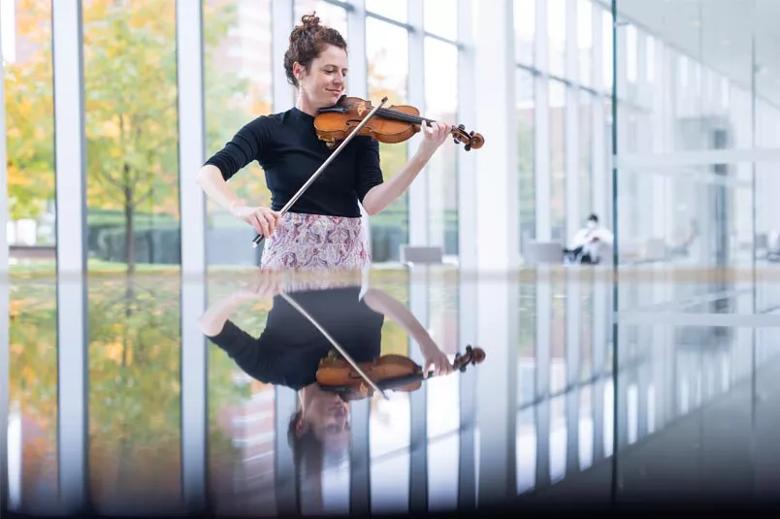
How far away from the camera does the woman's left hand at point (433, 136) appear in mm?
2784

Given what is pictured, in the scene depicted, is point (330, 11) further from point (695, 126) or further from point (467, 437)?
point (467, 437)

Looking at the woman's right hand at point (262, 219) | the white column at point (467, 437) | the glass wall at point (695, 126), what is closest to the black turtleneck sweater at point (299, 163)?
the woman's right hand at point (262, 219)

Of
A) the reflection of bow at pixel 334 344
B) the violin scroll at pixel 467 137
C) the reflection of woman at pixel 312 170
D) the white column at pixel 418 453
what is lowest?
the white column at pixel 418 453

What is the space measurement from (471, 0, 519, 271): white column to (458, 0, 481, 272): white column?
0.24 meters

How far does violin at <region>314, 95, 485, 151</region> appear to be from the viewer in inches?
105

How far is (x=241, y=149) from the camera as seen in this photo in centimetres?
252

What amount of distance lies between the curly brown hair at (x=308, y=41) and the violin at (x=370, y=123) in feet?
0.57

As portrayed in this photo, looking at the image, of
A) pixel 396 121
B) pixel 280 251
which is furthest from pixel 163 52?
pixel 280 251

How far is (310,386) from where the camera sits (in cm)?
53

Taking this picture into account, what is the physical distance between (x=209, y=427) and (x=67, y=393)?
0.18 meters

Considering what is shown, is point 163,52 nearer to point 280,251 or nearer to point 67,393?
point 280,251

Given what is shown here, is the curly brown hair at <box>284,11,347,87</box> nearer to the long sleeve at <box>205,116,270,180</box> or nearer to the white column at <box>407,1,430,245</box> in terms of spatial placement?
the long sleeve at <box>205,116,270,180</box>

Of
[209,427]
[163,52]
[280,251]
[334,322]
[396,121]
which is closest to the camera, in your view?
[209,427]

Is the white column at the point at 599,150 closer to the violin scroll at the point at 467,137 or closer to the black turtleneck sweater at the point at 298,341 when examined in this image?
the violin scroll at the point at 467,137
